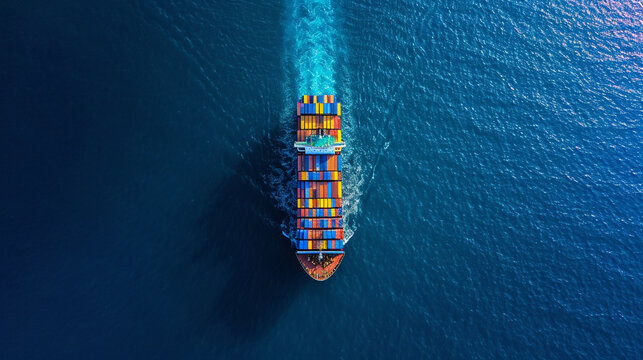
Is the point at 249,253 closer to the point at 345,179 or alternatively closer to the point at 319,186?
the point at 319,186

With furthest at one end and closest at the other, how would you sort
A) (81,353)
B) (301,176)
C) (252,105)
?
(252,105) < (301,176) < (81,353)

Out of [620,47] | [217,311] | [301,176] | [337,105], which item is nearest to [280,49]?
[337,105]

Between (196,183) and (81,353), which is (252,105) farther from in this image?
(81,353)

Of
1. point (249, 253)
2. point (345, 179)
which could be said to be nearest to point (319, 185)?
point (345, 179)

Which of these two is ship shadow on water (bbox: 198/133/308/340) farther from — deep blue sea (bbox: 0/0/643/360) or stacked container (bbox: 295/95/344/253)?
stacked container (bbox: 295/95/344/253)

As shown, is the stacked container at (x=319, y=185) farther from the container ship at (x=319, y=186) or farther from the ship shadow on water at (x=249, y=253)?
the ship shadow on water at (x=249, y=253)

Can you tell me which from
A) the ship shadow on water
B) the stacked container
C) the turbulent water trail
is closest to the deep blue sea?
the ship shadow on water

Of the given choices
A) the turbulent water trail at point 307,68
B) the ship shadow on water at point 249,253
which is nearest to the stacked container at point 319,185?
the turbulent water trail at point 307,68
